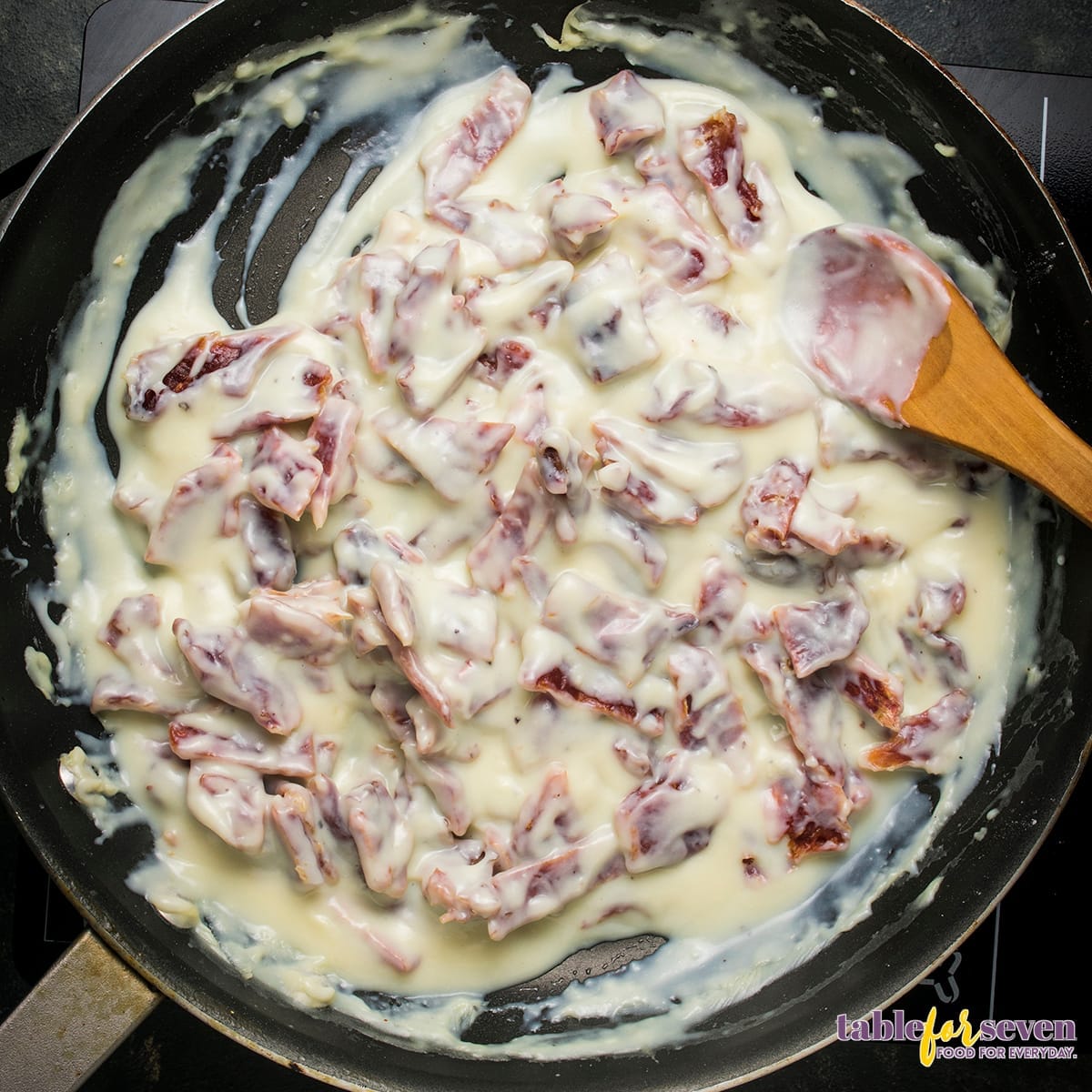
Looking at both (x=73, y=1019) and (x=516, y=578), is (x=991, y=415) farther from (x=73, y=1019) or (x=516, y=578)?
(x=73, y=1019)

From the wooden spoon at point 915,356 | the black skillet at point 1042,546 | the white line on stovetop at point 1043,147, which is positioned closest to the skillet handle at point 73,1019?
the black skillet at point 1042,546

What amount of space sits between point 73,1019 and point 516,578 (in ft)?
2.86

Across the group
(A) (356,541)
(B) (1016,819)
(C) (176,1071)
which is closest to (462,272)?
(A) (356,541)

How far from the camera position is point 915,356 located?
1653 mm

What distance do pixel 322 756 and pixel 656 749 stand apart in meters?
0.53

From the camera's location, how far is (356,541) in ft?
5.48

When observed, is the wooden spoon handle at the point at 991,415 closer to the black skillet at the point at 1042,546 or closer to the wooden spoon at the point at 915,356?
the wooden spoon at the point at 915,356

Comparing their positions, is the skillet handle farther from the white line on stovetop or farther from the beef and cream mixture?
the white line on stovetop

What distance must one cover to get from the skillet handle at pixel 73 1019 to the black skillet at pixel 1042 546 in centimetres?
6

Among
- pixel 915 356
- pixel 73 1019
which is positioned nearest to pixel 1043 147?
pixel 915 356

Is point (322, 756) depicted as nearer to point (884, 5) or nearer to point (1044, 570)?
point (1044, 570)

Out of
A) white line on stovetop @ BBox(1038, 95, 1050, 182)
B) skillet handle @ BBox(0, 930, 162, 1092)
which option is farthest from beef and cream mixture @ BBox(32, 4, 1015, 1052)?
white line on stovetop @ BBox(1038, 95, 1050, 182)

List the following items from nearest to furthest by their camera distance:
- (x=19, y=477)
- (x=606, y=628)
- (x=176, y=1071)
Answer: (x=606, y=628) → (x=19, y=477) → (x=176, y=1071)

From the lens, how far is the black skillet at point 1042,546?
1.64m
